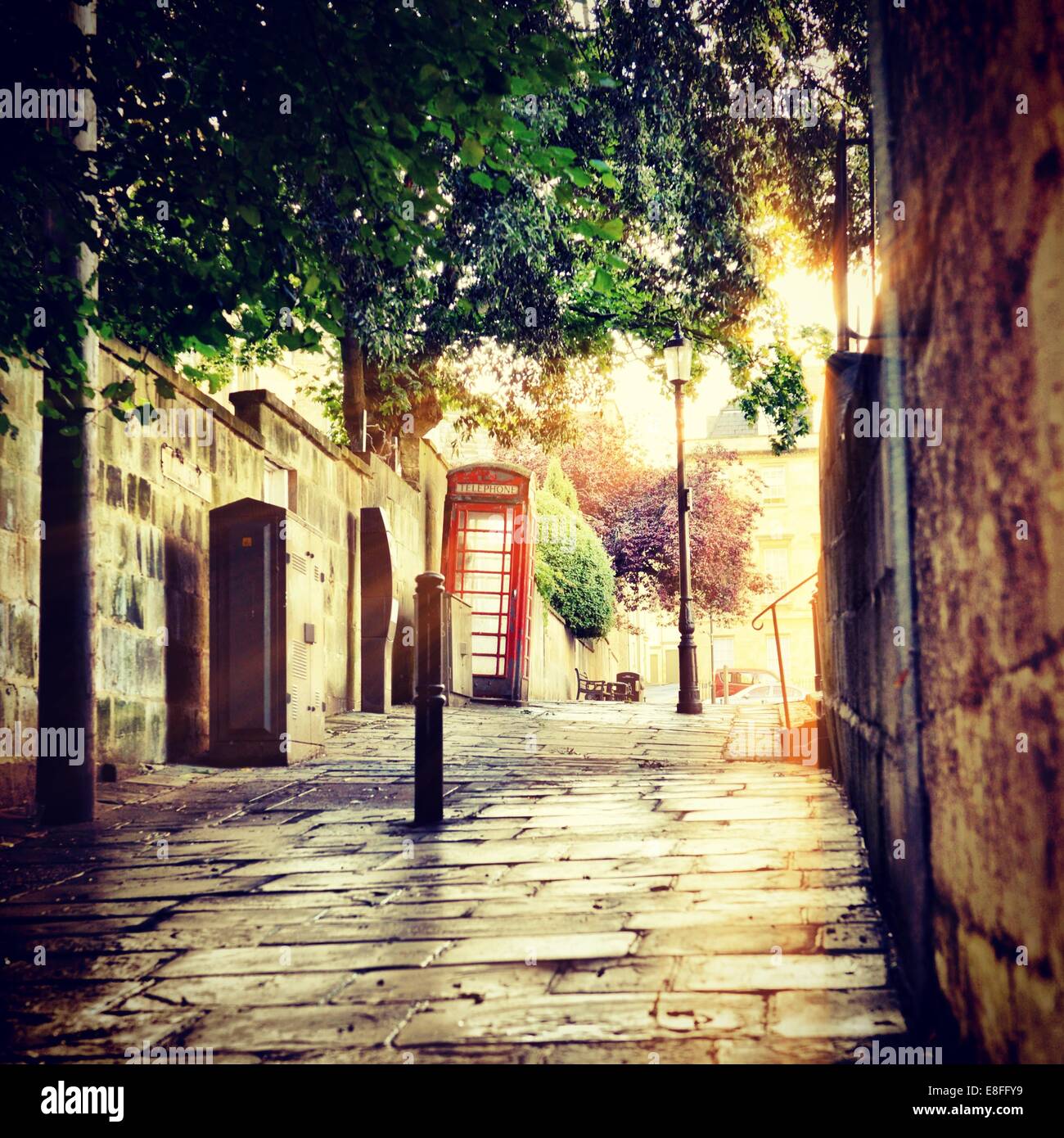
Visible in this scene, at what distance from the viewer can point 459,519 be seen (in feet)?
54.4

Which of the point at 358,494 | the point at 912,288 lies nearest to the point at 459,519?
the point at 358,494

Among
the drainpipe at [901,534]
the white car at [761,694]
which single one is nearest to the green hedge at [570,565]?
the white car at [761,694]

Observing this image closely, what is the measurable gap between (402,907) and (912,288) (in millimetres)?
2550

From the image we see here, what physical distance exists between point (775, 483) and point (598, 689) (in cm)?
3158

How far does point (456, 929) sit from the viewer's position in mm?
3387

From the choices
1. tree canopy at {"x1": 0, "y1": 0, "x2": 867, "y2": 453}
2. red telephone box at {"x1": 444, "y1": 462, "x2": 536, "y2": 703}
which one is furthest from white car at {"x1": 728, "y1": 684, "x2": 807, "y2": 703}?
tree canopy at {"x1": 0, "y1": 0, "x2": 867, "y2": 453}

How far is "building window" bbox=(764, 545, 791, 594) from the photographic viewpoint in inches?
2058

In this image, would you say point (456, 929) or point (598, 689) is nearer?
point (456, 929)

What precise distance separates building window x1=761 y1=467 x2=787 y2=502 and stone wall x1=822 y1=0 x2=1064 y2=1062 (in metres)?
50.7

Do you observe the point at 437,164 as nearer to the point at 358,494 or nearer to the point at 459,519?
the point at 358,494
